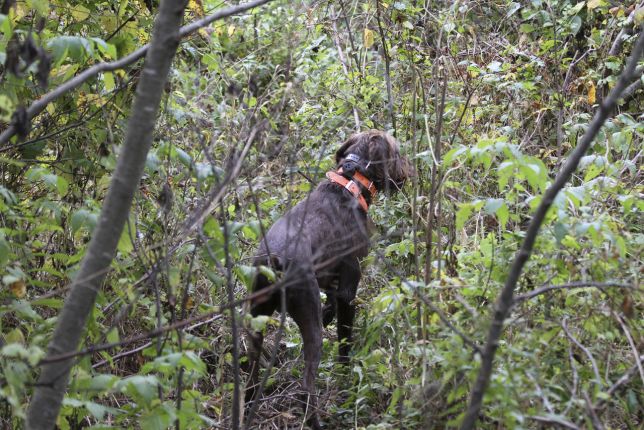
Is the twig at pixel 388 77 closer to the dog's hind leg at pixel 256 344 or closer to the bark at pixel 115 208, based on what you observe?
the dog's hind leg at pixel 256 344

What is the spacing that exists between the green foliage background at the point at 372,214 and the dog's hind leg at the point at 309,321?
161 millimetres

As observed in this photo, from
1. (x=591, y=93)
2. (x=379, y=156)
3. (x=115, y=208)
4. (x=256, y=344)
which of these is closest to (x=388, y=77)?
(x=379, y=156)

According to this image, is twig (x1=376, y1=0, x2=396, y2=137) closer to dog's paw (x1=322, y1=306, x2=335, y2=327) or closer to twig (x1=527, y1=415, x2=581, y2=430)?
dog's paw (x1=322, y1=306, x2=335, y2=327)

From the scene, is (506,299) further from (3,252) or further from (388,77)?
(388,77)

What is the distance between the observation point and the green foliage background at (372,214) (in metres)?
2.95

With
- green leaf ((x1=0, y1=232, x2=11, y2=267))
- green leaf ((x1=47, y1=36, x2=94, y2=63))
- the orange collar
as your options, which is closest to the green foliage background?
green leaf ((x1=47, y1=36, x2=94, y2=63))

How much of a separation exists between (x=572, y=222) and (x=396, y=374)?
1.18 m

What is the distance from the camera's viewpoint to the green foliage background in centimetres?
295

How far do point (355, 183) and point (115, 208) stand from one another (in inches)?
117

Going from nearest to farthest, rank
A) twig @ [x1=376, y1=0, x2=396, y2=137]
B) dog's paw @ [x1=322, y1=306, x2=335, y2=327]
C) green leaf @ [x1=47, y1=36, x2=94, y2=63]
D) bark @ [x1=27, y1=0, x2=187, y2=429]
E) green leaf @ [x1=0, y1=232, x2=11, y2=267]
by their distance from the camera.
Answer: bark @ [x1=27, y1=0, x2=187, y2=429] < green leaf @ [x1=47, y1=36, x2=94, y2=63] < green leaf @ [x1=0, y1=232, x2=11, y2=267] < dog's paw @ [x1=322, y1=306, x2=335, y2=327] < twig @ [x1=376, y1=0, x2=396, y2=137]

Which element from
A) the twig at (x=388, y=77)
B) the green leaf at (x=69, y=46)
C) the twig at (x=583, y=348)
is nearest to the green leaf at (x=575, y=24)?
the twig at (x=388, y=77)

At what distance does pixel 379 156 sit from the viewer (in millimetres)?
5281

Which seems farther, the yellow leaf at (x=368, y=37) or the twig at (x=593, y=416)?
the yellow leaf at (x=368, y=37)

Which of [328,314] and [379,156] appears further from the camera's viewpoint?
[328,314]
